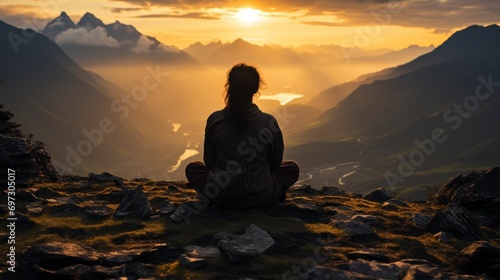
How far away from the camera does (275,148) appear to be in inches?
448

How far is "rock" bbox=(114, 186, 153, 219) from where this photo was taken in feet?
36.4

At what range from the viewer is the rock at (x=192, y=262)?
305 inches

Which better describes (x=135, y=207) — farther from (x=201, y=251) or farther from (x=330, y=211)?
(x=330, y=211)

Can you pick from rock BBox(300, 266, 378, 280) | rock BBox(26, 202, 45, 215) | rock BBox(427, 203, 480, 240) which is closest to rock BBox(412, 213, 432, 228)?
rock BBox(427, 203, 480, 240)

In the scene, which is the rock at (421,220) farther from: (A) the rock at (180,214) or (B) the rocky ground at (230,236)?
(A) the rock at (180,214)

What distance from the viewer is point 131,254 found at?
805cm

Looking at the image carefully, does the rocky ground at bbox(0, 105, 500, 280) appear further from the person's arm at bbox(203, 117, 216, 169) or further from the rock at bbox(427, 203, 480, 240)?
the person's arm at bbox(203, 117, 216, 169)

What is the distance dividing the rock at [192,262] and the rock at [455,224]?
637 centimetres

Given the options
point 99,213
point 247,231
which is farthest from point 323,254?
point 99,213

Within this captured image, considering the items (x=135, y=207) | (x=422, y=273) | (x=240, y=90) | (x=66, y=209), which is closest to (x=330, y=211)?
(x=240, y=90)

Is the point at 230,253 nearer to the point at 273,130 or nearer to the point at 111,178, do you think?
the point at 273,130

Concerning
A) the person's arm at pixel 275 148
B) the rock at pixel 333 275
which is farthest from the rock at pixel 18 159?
the rock at pixel 333 275

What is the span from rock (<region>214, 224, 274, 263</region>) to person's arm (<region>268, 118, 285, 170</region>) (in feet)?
8.03

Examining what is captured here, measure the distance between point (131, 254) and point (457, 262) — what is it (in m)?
6.45
